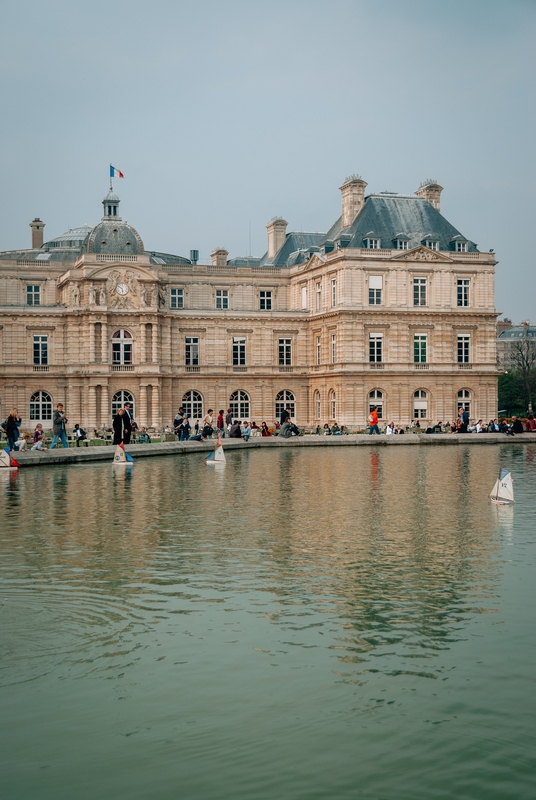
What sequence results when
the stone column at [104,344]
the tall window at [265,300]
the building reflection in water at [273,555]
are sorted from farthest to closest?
1. the tall window at [265,300]
2. the stone column at [104,344]
3. the building reflection in water at [273,555]

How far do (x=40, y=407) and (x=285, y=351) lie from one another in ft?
56.1

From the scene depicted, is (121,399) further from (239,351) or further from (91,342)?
(239,351)

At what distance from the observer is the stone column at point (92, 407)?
61906 millimetres

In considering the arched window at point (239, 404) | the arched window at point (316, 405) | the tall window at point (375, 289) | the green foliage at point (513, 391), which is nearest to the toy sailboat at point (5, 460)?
the arched window at point (239, 404)

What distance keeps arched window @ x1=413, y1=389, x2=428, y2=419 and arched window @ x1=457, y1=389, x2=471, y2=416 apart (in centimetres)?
257

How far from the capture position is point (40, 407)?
208 ft

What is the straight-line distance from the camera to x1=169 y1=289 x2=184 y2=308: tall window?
68.9m

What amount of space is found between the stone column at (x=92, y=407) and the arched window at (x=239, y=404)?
9576mm

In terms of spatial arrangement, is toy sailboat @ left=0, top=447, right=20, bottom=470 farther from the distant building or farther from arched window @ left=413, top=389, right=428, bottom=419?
the distant building

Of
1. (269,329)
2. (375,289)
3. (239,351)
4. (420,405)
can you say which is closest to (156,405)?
(239,351)

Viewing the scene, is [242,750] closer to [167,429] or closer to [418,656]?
[418,656]

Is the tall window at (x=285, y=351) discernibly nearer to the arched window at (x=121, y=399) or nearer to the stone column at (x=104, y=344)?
the arched window at (x=121, y=399)

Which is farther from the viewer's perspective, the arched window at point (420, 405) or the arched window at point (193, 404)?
the arched window at point (193, 404)

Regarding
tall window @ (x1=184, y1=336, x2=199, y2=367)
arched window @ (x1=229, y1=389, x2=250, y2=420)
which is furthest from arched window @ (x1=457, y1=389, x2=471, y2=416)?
tall window @ (x1=184, y1=336, x2=199, y2=367)
